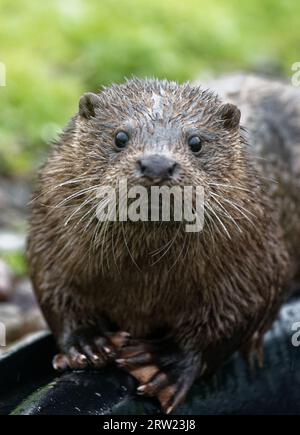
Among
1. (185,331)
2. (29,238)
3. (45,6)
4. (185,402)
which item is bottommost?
(185,402)

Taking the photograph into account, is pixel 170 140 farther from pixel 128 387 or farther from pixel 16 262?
pixel 16 262

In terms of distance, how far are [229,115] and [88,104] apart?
20.1 inches

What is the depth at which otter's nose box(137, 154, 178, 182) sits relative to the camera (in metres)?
3.11

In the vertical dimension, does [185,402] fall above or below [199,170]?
below

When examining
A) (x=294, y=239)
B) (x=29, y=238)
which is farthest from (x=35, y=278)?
(x=294, y=239)

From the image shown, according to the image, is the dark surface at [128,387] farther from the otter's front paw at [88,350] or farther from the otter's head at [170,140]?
the otter's head at [170,140]

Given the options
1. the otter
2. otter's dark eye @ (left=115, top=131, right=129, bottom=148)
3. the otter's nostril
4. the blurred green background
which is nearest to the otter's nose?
the otter's nostril

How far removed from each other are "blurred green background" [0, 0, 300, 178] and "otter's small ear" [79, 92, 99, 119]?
375 cm

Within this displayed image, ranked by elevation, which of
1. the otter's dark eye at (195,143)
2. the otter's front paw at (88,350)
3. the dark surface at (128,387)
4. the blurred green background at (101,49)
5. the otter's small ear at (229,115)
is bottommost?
the dark surface at (128,387)

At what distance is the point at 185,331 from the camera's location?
3.82 m

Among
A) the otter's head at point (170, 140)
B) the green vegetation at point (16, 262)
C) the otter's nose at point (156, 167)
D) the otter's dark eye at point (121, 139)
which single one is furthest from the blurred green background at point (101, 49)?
the otter's nose at point (156, 167)

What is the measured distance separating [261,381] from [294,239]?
91 cm

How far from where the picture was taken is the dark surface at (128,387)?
347 centimetres

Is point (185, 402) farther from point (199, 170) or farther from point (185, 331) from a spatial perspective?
point (199, 170)
